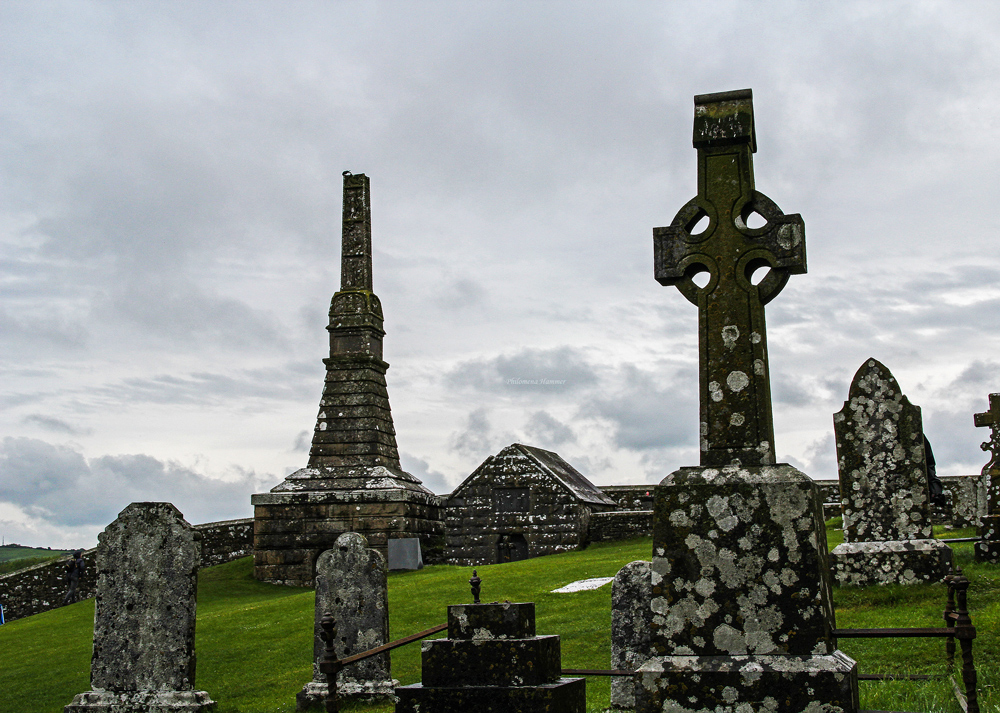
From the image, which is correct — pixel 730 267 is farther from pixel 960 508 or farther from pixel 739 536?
pixel 960 508

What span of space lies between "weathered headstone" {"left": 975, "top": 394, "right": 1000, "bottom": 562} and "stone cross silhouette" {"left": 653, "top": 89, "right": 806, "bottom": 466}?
8.79 metres

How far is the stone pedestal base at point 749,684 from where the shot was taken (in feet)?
15.6

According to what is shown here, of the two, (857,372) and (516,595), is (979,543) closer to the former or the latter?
(857,372)

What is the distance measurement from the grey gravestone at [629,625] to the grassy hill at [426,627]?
33 centimetres

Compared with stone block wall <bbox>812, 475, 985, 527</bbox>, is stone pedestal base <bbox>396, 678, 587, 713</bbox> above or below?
below

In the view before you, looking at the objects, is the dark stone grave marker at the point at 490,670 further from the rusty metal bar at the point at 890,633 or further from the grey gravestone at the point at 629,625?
the rusty metal bar at the point at 890,633

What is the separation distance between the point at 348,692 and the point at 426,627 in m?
4.62

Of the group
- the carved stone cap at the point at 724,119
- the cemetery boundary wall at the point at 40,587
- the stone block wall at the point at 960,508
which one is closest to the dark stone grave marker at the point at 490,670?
the carved stone cap at the point at 724,119

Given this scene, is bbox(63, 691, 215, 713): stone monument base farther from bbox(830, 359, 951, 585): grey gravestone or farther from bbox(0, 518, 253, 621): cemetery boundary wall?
A: bbox(0, 518, 253, 621): cemetery boundary wall

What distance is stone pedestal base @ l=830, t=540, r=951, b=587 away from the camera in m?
10.7

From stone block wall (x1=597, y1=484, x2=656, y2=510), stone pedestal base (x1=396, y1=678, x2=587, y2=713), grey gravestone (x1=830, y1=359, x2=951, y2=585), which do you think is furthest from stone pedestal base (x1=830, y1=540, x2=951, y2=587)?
stone block wall (x1=597, y1=484, x2=656, y2=510)

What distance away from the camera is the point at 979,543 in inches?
488

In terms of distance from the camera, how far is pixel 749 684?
192 inches

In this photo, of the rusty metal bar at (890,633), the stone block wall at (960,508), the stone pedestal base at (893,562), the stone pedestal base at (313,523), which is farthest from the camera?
the stone pedestal base at (313,523)
